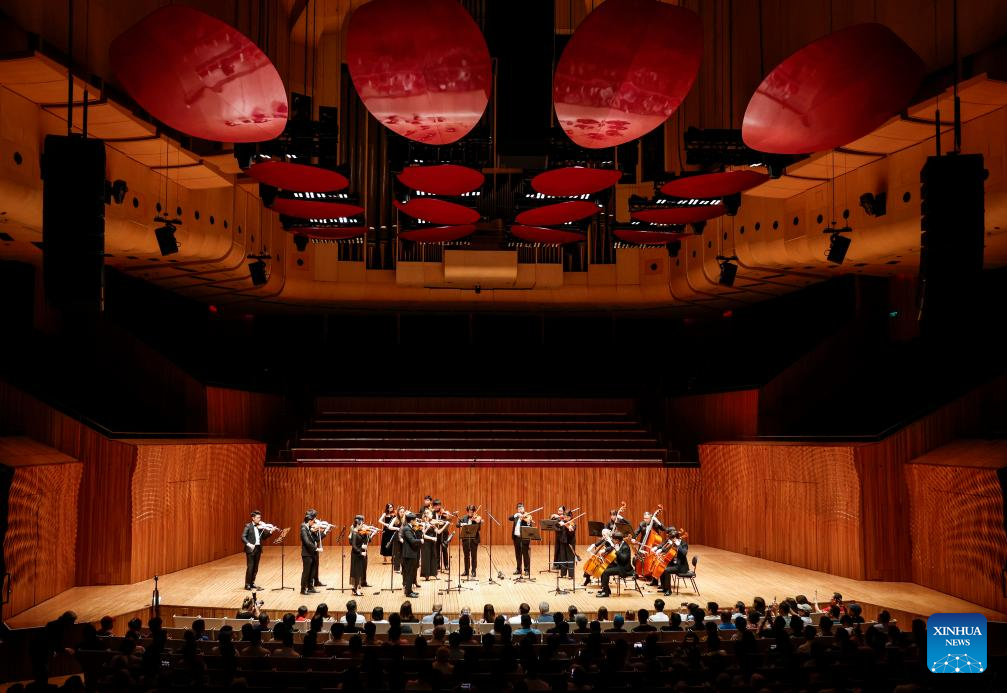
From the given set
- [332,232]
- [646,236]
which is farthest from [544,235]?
[332,232]

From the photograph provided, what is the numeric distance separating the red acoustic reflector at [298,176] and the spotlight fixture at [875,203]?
621 cm

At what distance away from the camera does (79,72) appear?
342 inches

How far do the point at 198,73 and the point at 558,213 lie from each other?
5.18m

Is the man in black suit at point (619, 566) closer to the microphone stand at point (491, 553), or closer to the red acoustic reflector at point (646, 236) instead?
the microphone stand at point (491, 553)

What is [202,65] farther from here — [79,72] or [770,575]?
[770,575]

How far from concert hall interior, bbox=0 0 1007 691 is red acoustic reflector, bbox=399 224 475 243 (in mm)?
65

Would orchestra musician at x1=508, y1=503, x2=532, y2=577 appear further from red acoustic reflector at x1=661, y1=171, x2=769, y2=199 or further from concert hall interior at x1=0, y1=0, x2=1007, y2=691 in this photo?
red acoustic reflector at x1=661, y1=171, x2=769, y2=199

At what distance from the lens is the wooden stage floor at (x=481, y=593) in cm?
961

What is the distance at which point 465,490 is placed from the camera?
15125 mm

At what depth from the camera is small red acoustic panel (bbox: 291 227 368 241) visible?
11219mm

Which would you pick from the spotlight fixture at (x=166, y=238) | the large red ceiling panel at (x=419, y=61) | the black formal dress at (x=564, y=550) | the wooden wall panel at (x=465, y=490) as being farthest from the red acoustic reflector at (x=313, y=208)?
the wooden wall panel at (x=465, y=490)

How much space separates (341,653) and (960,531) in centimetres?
741

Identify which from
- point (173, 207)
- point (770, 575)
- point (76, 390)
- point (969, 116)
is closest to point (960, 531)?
point (770, 575)

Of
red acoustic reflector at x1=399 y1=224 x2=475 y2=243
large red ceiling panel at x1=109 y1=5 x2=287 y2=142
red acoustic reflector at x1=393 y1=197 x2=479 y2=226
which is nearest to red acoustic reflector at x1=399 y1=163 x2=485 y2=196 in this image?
red acoustic reflector at x1=393 y1=197 x2=479 y2=226
